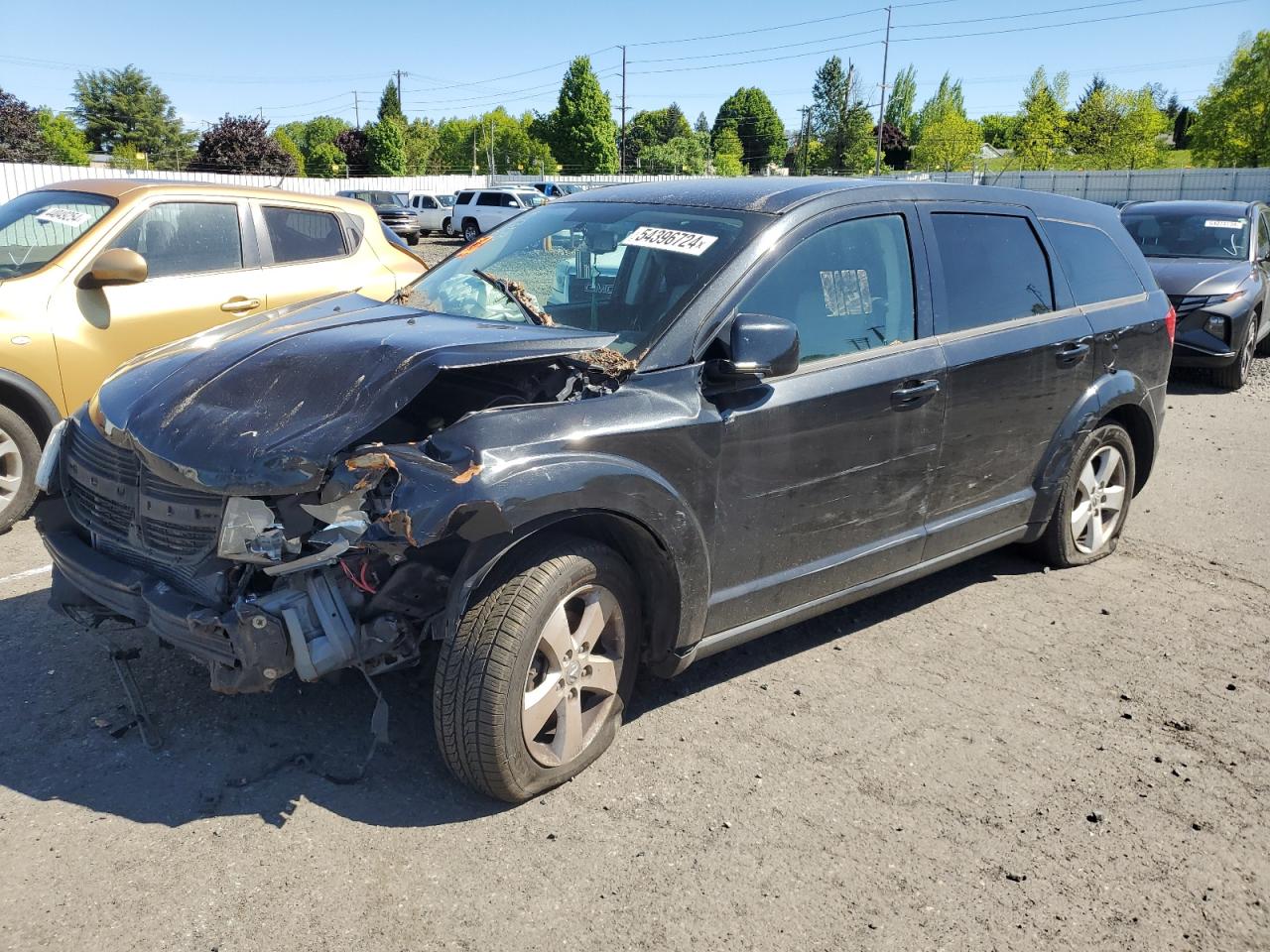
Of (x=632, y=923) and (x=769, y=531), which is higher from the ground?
(x=769, y=531)

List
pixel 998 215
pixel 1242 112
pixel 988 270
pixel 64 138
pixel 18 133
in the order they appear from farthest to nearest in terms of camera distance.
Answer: pixel 64 138 < pixel 18 133 < pixel 1242 112 < pixel 998 215 < pixel 988 270

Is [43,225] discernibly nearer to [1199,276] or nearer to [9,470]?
[9,470]

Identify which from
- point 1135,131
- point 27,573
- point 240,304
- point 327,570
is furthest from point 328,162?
point 327,570

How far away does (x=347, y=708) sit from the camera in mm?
3596

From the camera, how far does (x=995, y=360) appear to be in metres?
4.25

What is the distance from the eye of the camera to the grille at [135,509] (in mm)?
2939

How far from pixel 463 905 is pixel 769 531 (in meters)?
1.62

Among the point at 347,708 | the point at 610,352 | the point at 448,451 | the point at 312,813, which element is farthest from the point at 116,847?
the point at 610,352

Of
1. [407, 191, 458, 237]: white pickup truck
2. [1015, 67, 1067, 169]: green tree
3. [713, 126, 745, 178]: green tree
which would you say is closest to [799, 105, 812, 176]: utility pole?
[713, 126, 745, 178]: green tree

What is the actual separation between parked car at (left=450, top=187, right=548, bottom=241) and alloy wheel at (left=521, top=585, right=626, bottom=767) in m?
32.5

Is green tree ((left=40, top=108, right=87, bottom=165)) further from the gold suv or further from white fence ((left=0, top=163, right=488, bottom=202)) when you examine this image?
the gold suv

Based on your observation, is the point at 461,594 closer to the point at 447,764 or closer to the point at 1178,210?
the point at 447,764

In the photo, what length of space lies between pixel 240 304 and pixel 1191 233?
1060cm

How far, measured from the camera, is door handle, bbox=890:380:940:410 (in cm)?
384
